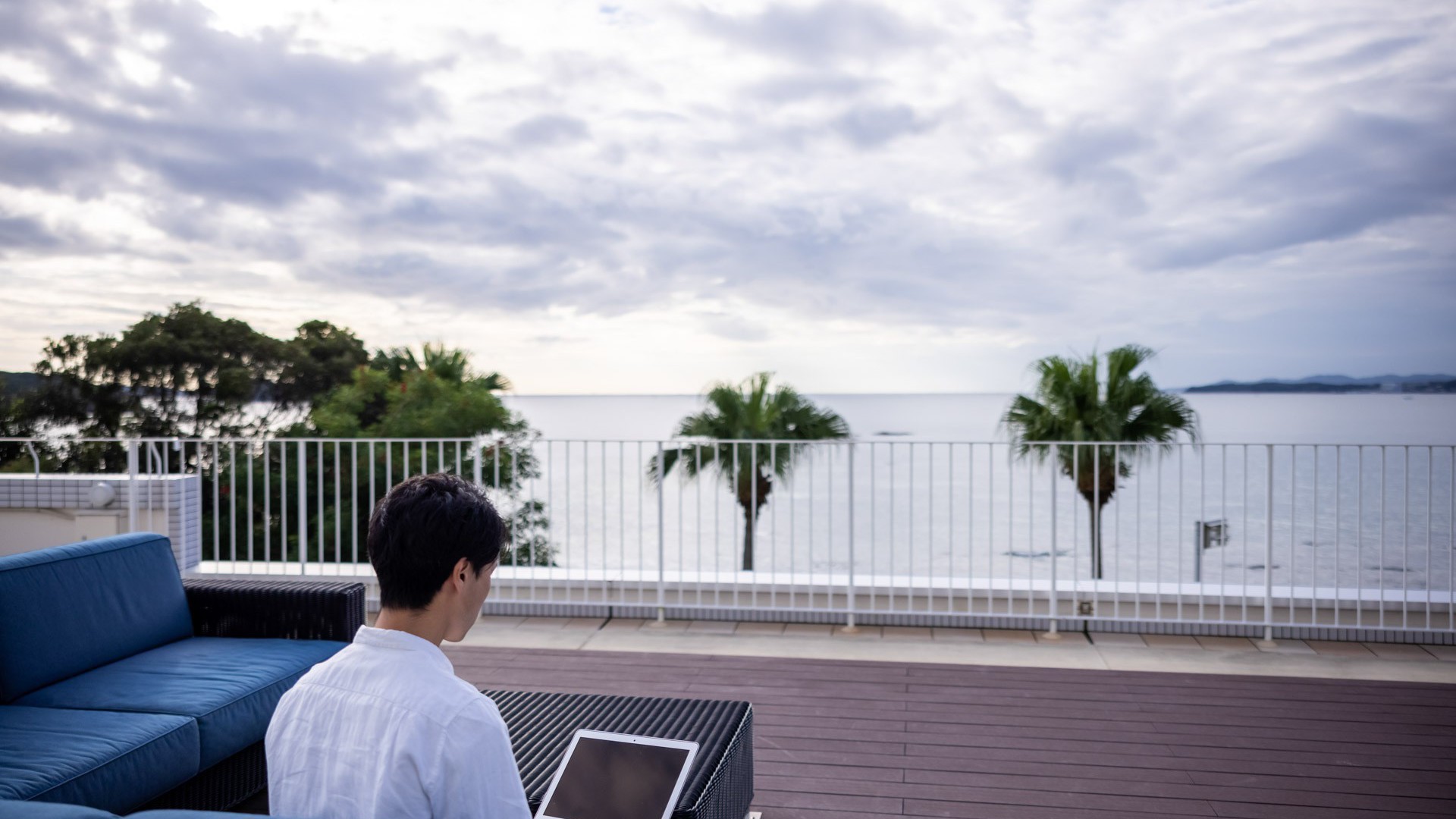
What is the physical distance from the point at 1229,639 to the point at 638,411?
2477 inches

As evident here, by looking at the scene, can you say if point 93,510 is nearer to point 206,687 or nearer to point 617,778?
point 206,687

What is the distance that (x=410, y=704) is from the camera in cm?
106

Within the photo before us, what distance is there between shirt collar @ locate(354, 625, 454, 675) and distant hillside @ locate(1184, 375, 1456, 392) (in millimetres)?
15208

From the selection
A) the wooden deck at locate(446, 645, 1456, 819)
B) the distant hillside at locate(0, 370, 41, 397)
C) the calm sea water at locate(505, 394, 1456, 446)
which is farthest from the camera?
the calm sea water at locate(505, 394, 1456, 446)

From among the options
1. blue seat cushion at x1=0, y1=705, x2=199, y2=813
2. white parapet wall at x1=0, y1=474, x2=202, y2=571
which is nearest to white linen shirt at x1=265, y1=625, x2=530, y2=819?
blue seat cushion at x1=0, y1=705, x2=199, y2=813

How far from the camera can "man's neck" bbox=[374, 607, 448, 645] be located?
1154 mm

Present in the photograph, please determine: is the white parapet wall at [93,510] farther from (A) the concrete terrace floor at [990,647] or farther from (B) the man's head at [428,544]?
(B) the man's head at [428,544]

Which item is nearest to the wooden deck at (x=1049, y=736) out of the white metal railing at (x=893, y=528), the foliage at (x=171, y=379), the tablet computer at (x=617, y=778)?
the white metal railing at (x=893, y=528)

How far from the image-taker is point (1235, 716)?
3.35 metres

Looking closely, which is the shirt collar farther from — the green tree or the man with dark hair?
the green tree

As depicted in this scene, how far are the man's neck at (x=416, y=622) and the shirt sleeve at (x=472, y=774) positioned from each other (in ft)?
0.49

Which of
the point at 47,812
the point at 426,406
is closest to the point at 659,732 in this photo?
the point at 47,812

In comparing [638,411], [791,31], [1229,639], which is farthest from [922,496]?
[638,411]

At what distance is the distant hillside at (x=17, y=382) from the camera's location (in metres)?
15.0
